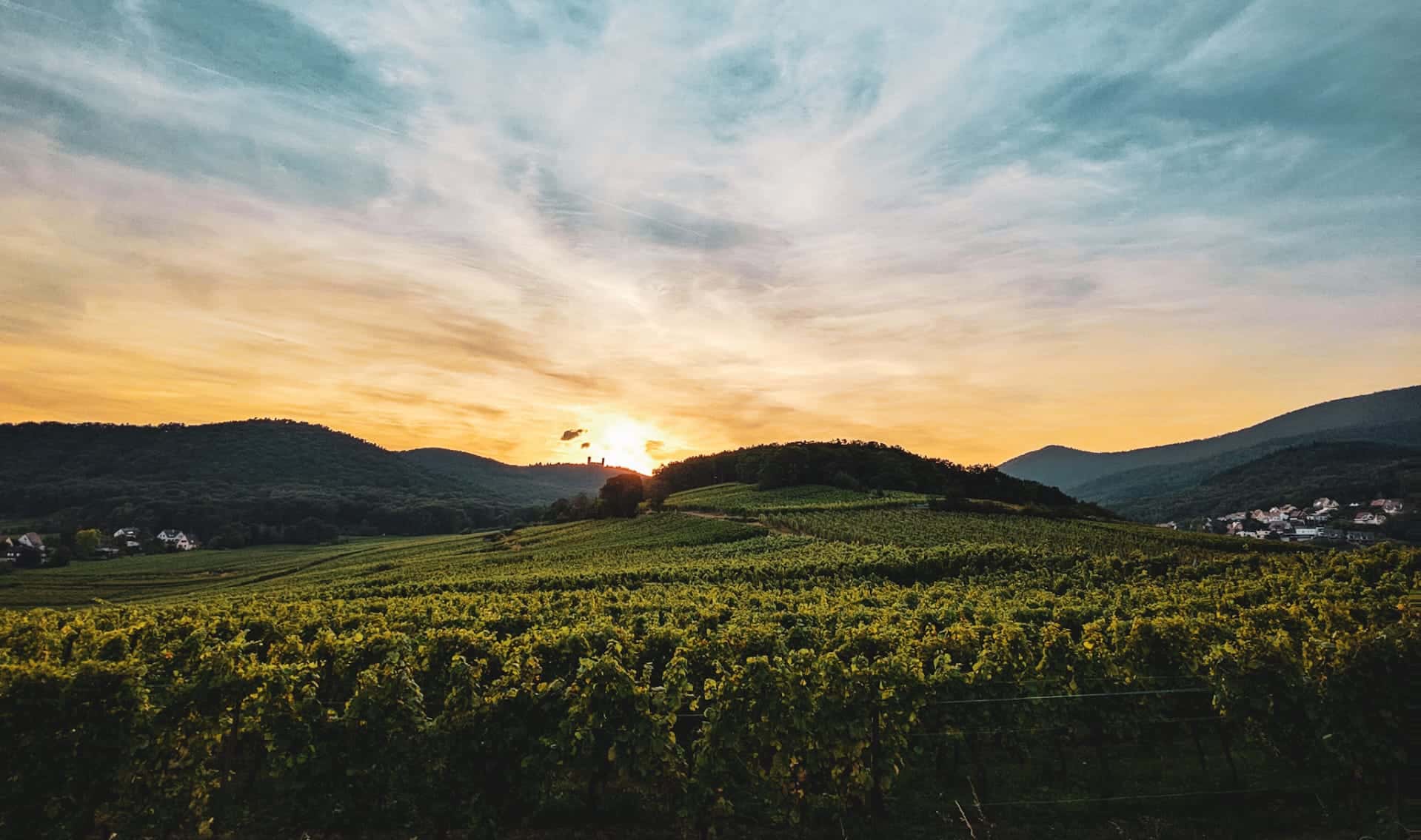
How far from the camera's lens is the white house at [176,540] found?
381 ft

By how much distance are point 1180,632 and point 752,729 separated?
1074 centimetres

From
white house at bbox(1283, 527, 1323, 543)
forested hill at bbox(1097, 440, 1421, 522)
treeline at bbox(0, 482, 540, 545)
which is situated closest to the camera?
white house at bbox(1283, 527, 1323, 543)

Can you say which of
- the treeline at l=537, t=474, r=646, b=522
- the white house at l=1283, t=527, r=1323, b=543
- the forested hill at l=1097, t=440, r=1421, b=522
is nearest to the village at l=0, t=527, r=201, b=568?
the treeline at l=537, t=474, r=646, b=522

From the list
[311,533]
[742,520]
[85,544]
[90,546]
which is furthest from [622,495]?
[85,544]

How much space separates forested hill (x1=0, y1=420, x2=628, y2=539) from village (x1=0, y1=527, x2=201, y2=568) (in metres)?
7.11

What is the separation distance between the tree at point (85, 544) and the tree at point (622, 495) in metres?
83.9

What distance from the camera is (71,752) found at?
9.75m

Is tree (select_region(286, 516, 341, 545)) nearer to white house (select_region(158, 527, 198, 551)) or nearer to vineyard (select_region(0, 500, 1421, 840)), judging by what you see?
white house (select_region(158, 527, 198, 551))

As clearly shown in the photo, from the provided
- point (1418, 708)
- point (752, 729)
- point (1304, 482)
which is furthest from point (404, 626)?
point (1304, 482)

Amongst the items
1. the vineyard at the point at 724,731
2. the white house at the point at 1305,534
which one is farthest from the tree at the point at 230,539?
the white house at the point at 1305,534

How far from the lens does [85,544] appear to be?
4077 inches

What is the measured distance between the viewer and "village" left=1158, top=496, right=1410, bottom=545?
9538 centimetres

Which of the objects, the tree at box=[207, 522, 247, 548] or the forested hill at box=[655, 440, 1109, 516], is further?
the tree at box=[207, 522, 247, 548]

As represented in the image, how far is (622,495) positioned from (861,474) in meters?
44.0
